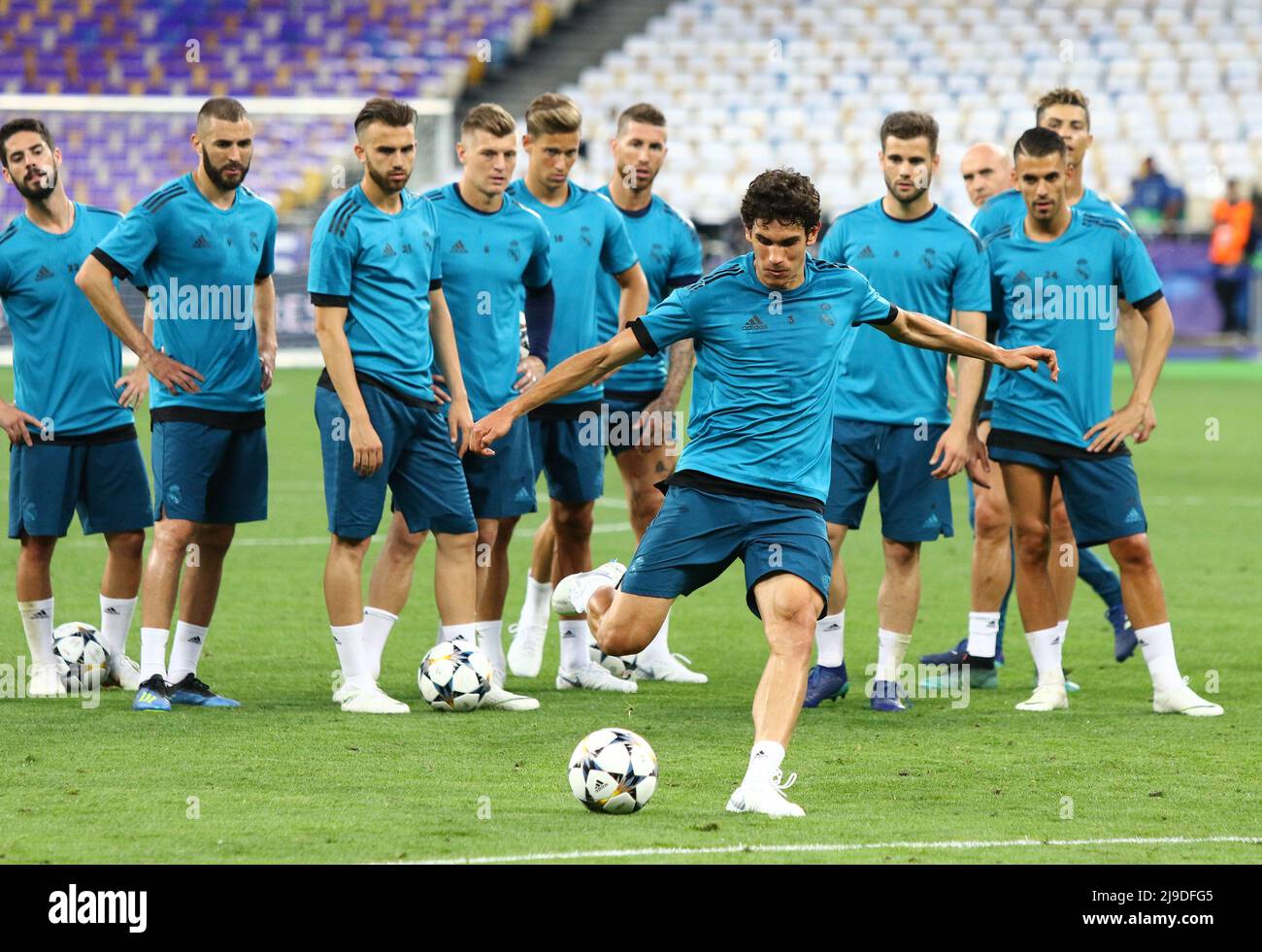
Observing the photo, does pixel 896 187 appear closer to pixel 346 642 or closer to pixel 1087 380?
pixel 1087 380

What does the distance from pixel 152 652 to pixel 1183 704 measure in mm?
4078

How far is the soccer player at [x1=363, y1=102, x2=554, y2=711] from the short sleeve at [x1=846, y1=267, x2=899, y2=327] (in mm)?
2092

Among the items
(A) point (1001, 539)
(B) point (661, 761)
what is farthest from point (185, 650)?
(A) point (1001, 539)

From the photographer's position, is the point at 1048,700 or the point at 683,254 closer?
the point at 1048,700

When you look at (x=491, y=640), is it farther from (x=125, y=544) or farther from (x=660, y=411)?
(x=125, y=544)

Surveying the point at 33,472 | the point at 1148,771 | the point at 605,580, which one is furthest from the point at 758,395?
the point at 33,472

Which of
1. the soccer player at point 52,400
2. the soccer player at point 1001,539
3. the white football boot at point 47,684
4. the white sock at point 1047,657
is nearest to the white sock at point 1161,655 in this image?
the white sock at point 1047,657

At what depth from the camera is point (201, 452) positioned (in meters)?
7.82

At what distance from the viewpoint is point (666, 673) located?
8828 millimetres

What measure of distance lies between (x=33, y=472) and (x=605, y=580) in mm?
2597

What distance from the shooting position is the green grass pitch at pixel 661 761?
5480 millimetres

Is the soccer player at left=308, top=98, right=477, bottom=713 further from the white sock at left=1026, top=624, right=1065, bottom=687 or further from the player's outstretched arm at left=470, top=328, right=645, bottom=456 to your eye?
the white sock at left=1026, top=624, right=1065, bottom=687

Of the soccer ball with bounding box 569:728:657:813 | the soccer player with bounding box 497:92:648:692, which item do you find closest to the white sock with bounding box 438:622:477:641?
the soccer player with bounding box 497:92:648:692

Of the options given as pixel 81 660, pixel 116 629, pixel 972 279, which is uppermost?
pixel 972 279
